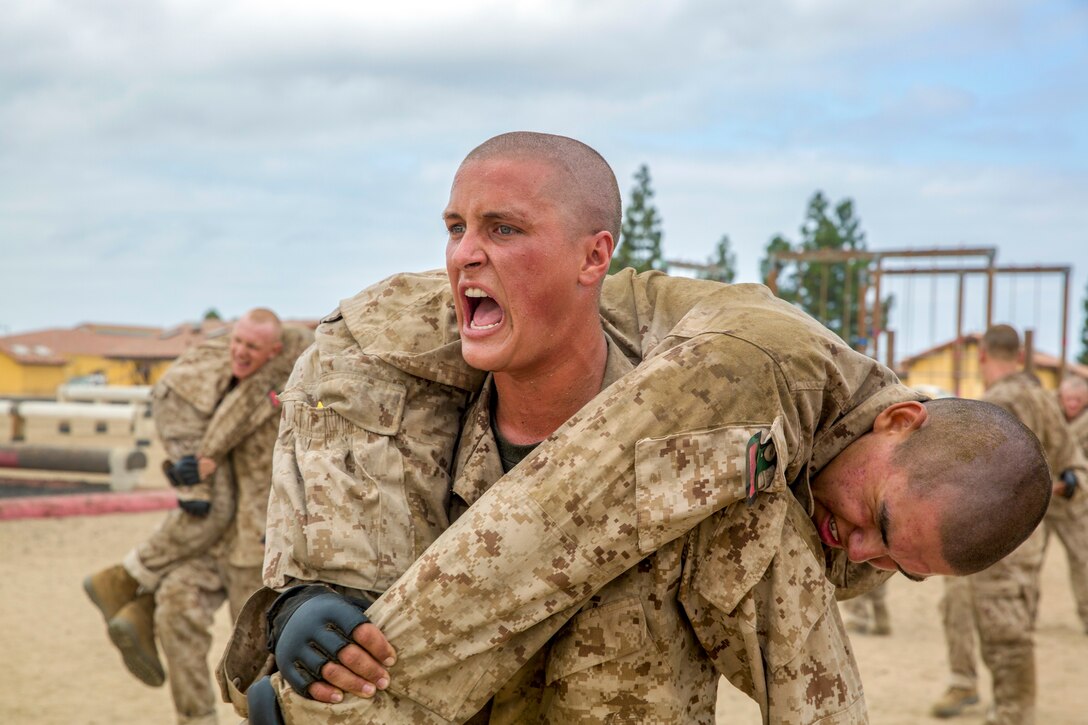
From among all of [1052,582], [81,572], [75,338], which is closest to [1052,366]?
[1052,582]

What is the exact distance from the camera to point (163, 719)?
312 inches

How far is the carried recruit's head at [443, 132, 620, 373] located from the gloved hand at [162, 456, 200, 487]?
16.8ft

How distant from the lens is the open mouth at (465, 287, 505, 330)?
2.94m

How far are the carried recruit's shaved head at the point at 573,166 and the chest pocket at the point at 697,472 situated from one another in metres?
0.72

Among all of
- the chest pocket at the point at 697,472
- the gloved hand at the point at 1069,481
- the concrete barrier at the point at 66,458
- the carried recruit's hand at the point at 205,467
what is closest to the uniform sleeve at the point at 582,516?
the chest pocket at the point at 697,472

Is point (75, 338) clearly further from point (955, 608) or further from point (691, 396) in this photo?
point (691, 396)

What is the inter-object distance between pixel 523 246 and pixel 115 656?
792cm

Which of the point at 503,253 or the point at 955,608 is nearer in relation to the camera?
the point at 503,253

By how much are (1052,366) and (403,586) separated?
2760cm

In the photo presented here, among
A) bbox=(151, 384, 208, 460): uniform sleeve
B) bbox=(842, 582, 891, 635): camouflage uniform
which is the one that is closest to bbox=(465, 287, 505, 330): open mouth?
bbox=(151, 384, 208, 460): uniform sleeve

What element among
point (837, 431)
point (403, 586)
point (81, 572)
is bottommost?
point (81, 572)

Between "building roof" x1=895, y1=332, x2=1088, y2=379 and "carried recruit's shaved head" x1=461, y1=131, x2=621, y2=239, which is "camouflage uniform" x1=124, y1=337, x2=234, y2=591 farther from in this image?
"building roof" x1=895, y1=332, x2=1088, y2=379

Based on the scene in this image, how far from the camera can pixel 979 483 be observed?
256 cm

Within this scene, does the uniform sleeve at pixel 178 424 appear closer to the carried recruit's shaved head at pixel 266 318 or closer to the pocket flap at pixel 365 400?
the carried recruit's shaved head at pixel 266 318
